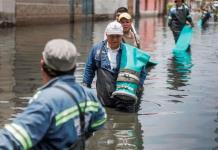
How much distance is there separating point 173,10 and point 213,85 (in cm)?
703

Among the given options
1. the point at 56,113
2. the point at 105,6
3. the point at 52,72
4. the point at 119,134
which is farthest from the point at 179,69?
the point at 105,6

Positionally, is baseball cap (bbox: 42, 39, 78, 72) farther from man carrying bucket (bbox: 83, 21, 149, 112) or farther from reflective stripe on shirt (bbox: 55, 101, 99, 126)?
man carrying bucket (bbox: 83, 21, 149, 112)

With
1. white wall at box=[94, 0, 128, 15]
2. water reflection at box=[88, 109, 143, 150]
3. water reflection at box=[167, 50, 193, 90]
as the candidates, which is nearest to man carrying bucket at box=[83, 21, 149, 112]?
water reflection at box=[88, 109, 143, 150]

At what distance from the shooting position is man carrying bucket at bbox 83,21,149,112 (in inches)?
311

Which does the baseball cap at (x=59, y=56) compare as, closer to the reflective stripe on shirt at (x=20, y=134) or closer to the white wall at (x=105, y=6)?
the reflective stripe on shirt at (x=20, y=134)

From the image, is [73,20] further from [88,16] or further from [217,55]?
[217,55]

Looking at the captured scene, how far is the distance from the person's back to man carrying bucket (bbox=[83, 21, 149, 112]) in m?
4.22

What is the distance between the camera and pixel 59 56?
3.35 meters

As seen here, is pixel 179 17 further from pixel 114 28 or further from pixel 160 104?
pixel 114 28

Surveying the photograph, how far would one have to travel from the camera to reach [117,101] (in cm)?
830

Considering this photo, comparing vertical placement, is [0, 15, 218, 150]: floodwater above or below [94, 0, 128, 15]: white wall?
below

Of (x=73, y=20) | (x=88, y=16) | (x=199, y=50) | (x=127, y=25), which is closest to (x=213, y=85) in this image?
(x=127, y=25)

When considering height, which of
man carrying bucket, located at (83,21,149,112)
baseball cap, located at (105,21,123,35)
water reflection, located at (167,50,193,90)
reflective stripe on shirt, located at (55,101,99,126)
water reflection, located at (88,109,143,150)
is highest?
baseball cap, located at (105,21,123,35)

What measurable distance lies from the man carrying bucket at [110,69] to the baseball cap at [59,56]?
4259 mm
